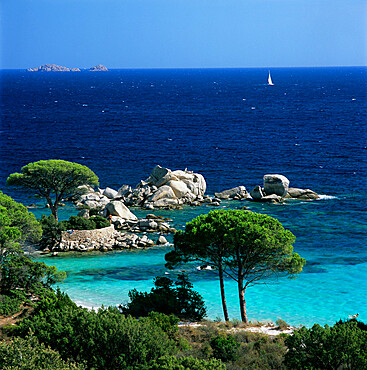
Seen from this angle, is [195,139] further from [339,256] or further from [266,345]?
[266,345]

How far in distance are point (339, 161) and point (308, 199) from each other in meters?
28.9

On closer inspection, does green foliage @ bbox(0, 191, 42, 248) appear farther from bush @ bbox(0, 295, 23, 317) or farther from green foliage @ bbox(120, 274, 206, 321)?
green foliage @ bbox(120, 274, 206, 321)

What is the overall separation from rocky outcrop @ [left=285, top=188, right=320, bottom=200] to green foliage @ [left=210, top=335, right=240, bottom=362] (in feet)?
169

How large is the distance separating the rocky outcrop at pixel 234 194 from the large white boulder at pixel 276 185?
10.7 ft

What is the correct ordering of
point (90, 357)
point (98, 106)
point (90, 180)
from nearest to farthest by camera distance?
point (90, 357) < point (90, 180) < point (98, 106)

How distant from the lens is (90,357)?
21.7m

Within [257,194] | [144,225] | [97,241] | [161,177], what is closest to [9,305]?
[97,241]

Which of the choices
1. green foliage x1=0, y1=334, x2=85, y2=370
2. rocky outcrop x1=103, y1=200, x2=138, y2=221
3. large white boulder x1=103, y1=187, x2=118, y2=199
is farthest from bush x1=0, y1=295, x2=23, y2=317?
large white boulder x1=103, y1=187, x2=118, y2=199

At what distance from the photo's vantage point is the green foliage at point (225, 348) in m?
23.4

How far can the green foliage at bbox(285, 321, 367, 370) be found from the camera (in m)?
20.5

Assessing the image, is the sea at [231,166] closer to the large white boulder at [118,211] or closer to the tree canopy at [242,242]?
the large white boulder at [118,211]

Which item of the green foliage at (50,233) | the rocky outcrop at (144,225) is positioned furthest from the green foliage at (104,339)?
the rocky outcrop at (144,225)

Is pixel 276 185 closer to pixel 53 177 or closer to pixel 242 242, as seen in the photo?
pixel 53 177

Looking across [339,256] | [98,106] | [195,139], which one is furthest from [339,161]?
[98,106]
